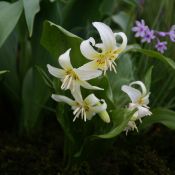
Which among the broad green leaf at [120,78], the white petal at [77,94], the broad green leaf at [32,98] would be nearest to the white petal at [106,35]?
the white petal at [77,94]

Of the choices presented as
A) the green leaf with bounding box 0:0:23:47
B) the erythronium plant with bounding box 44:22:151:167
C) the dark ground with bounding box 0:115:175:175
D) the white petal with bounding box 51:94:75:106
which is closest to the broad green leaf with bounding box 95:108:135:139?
the erythronium plant with bounding box 44:22:151:167

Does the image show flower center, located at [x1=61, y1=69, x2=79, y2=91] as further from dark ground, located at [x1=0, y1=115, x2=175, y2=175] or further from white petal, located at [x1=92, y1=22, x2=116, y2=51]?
dark ground, located at [x1=0, y1=115, x2=175, y2=175]

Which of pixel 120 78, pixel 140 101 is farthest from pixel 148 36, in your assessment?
pixel 140 101

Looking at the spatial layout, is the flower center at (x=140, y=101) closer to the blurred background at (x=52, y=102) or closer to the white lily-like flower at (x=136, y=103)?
the white lily-like flower at (x=136, y=103)

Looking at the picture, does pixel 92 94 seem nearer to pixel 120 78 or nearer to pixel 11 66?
pixel 120 78

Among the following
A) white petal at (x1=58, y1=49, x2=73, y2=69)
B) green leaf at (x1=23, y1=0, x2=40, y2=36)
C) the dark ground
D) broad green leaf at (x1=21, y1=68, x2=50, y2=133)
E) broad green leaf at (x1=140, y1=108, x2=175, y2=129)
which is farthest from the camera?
broad green leaf at (x1=21, y1=68, x2=50, y2=133)

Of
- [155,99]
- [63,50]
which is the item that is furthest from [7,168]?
[155,99]

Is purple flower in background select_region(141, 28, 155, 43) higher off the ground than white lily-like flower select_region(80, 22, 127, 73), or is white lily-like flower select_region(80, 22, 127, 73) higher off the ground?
white lily-like flower select_region(80, 22, 127, 73)

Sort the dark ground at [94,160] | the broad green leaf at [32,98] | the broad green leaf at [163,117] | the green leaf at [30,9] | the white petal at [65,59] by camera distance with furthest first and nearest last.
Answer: the broad green leaf at [32,98] < the dark ground at [94,160] < the broad green leaf at [163,117] < the green leaf at [30,9] < the white petal at [65,59]
